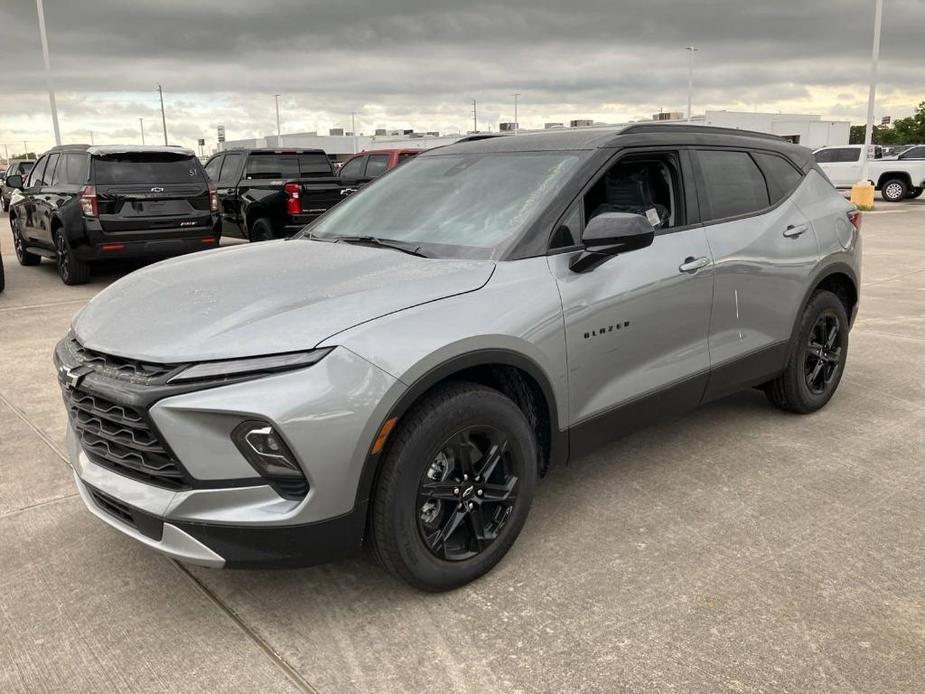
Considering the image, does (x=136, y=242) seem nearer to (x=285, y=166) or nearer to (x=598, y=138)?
(x=285, y=166)

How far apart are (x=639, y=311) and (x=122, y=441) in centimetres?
217

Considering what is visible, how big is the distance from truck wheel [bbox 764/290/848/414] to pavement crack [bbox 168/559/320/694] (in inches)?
132

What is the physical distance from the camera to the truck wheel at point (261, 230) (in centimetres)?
1185

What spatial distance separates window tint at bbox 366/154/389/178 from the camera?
14.0 meters

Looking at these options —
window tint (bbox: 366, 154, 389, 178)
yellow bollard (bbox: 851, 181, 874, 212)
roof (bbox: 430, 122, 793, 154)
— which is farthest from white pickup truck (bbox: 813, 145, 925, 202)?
roof (bbox: 430, 122, 793, 154)

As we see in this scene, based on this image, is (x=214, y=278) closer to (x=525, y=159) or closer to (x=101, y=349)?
(x=101, y=349)

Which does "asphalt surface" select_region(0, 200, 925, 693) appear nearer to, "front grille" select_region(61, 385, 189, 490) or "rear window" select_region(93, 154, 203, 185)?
"front grille" select_region(61, 385, 189, 490)

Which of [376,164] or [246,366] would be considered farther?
[376,164]

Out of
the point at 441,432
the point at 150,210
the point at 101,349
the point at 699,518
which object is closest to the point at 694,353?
the point at 699,518

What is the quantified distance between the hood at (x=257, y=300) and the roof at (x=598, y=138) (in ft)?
2.95

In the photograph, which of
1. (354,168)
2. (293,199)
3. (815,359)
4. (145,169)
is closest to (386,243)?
(815,359)

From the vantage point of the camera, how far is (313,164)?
13.3 m

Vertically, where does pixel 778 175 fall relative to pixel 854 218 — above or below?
above

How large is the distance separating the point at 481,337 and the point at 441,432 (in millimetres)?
381
